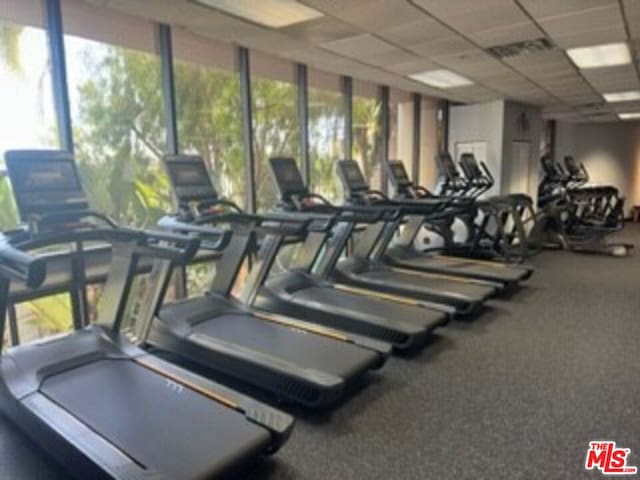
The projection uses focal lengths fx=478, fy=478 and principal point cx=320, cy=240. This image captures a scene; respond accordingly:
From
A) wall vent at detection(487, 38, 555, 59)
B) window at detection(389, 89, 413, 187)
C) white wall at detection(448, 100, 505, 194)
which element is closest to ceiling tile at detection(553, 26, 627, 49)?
wall vent at detection(487, 38, 555, 59)

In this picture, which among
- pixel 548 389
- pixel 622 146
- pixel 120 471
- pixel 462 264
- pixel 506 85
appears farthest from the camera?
pixel 622 146

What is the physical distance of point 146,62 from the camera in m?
4.52

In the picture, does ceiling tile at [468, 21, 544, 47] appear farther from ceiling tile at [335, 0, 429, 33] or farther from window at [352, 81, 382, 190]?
window at [352, 81, 382, 190]

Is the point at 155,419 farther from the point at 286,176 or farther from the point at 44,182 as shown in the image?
the point at 286,176

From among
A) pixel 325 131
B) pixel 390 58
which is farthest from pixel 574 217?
pixel 390 58

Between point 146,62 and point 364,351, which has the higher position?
point 146,62

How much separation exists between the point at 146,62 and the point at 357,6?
2.09 m

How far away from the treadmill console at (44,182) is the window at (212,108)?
188 cm

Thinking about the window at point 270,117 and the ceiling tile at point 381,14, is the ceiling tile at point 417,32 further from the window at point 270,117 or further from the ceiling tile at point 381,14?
the window at point 270,117

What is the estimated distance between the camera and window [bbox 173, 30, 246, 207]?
4824mm

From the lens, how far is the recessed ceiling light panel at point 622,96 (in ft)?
26.7

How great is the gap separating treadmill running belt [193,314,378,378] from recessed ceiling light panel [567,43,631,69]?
4.23 meters

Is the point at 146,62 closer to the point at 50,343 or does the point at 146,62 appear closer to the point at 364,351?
the point at 50,343

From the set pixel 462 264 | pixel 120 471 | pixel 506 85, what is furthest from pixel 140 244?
pixel 506 85
